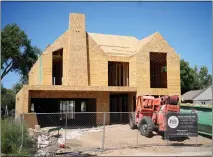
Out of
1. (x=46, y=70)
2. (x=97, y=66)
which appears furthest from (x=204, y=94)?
(x=46, y=70)

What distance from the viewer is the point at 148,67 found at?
2642 cm

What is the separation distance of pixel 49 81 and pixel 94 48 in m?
5.53

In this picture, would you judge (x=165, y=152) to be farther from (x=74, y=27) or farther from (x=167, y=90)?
(x=74, y=27)

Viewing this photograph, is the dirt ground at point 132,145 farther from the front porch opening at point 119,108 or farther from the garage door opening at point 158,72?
the garage door opening at point 158,72

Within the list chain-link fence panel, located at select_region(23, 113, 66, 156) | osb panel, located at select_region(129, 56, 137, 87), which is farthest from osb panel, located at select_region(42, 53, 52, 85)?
A: osb panel, located at select_region(129, 56, 137, 87)

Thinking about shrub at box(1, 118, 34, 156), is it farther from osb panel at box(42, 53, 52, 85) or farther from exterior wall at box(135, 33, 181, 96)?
exterior wall at box(135, 33, 181, 96)

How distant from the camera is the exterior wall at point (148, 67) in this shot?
25969 millimetres

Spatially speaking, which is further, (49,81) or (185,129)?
(49,81)

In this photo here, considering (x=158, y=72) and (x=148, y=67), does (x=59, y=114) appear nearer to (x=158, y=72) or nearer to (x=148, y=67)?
(x=148, y=67)

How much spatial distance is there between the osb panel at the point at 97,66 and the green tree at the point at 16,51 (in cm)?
2294

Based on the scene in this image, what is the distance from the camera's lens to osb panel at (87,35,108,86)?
2680cm

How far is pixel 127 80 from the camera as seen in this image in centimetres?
2948

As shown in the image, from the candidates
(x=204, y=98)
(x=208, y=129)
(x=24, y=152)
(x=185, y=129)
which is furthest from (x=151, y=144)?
(x=204, y=98)

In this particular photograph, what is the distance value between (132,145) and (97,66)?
13.1 m
